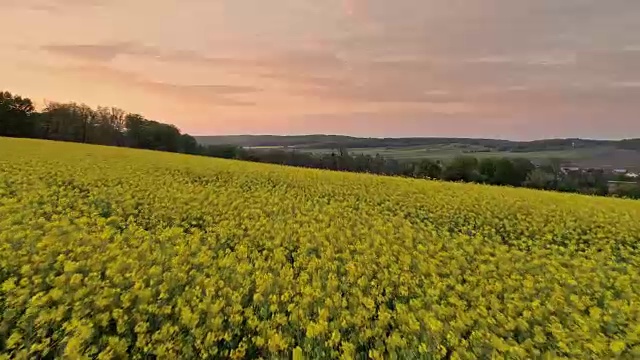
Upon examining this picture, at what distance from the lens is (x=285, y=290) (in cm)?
477

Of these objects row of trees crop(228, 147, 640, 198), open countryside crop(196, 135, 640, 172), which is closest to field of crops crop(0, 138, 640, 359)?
row of trees crop(228, 147, 640, 198)

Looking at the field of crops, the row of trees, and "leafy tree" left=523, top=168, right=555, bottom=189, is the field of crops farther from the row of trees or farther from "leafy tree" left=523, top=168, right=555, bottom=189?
"leafy tree" left=523, top=168, right=555, bottom=189

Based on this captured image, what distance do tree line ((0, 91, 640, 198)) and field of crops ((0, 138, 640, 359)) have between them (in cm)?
3267

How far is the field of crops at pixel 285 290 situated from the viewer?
12.5 feet

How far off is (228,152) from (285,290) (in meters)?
44.7

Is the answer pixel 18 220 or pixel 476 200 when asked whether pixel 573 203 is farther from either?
pixel 18 220

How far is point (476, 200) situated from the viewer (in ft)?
47.4

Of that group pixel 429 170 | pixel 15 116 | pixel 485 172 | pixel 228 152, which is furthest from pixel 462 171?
pixel 15 116

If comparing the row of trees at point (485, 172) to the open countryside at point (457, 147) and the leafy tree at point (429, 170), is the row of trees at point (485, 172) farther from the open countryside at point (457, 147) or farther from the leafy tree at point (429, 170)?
the open countryside at point (457, 147)

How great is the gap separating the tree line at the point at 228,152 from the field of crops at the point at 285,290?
3267 centimetres

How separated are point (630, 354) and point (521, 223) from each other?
7844 mm

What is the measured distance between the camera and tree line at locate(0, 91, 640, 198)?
4275 centimetres

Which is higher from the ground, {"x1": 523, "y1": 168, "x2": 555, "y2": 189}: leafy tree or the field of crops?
the field of crops

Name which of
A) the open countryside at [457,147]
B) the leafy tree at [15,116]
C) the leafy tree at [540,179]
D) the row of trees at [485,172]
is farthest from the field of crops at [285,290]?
the open countryside at [457,147]
